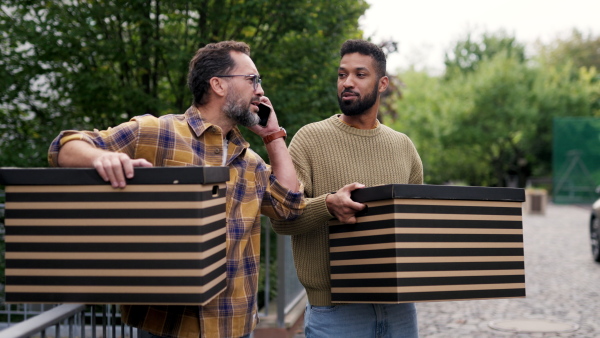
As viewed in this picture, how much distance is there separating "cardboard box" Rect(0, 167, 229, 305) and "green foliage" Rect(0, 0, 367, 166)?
16.9 ft

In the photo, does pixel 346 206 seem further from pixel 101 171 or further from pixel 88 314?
pixel 88 314

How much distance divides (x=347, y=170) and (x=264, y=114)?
43 cm

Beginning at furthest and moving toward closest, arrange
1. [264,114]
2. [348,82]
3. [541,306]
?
[541,306], [348,82], [264,114]

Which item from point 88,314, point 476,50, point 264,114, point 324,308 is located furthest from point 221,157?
point 476,50

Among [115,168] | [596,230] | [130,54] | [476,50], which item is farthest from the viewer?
[476,50]

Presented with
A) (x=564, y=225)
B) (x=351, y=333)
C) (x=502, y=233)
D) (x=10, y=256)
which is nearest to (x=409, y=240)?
(x=502, y=233)

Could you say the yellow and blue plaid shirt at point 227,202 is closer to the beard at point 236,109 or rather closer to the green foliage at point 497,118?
the beard at point 236,109

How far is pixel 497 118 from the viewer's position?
39250 mm

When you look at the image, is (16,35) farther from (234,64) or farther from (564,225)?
(564,225)

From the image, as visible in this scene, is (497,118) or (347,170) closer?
(347,170)

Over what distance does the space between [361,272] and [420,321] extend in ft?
17.8

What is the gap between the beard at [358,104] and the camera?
3.00 metres

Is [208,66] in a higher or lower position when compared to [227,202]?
higher

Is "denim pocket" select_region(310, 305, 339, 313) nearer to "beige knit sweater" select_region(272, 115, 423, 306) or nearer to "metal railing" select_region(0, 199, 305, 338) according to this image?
"beige knit sweater" select_region(272, 115, 423, 306)
